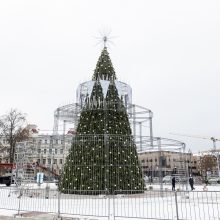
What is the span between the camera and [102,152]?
1759 cm

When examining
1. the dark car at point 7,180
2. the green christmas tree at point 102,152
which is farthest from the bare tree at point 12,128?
the green christmas tree at point 102,152

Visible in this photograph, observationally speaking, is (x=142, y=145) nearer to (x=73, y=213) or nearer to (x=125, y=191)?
(x=125, y=191)

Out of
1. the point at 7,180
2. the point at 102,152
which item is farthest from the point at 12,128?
A: the point at 102,152

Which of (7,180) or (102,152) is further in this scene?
(7,180)

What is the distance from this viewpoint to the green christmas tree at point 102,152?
55.9 ft

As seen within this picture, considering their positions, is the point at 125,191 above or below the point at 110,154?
below

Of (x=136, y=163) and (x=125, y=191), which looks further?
(x=136, y=163)

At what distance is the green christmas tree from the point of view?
1705 cm

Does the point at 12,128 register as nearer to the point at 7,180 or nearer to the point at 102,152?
the point at 7,180

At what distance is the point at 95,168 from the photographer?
56.7ft

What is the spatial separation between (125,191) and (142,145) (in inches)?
154

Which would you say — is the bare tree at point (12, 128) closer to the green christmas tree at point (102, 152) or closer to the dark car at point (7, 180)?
the dark car at point (7, 180)

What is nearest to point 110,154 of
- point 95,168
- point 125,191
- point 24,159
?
point 95,168

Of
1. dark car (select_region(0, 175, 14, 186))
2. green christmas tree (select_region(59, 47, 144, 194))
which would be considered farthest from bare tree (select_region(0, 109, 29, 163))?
green christmas tree (select_region(59, 47, 144, 194))
